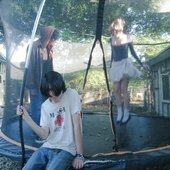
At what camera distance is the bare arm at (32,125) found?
237 cm

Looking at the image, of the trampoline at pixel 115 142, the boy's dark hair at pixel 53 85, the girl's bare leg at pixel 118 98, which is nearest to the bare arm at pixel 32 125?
the boy's dark hair at pixel 53 85

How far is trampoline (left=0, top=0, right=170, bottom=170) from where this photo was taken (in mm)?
2857

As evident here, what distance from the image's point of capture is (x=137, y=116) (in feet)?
11.2

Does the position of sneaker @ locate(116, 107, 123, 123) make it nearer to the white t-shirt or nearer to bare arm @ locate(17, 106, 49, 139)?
the white t-shirt

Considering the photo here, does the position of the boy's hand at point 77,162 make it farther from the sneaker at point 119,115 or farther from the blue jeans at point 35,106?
the blue jeans at point 35,106

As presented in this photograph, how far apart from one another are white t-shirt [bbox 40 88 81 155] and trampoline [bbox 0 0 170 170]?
371mm

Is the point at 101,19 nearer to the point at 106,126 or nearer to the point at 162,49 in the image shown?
the point at 162,49

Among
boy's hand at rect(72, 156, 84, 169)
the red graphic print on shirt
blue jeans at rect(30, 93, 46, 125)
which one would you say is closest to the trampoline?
blue jeans at rect(30, 93, 46, 125)

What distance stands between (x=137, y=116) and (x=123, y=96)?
318 millimetres

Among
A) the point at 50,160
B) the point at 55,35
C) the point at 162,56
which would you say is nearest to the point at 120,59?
the point at 162,56

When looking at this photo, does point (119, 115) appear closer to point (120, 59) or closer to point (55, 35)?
point (120, 59)

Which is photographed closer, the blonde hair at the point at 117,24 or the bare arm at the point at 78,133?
the bare arm at the point at 78,133

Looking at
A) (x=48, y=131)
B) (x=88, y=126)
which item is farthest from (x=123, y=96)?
(x=48, y=131)

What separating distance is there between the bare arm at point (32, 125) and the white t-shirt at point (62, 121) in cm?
6
